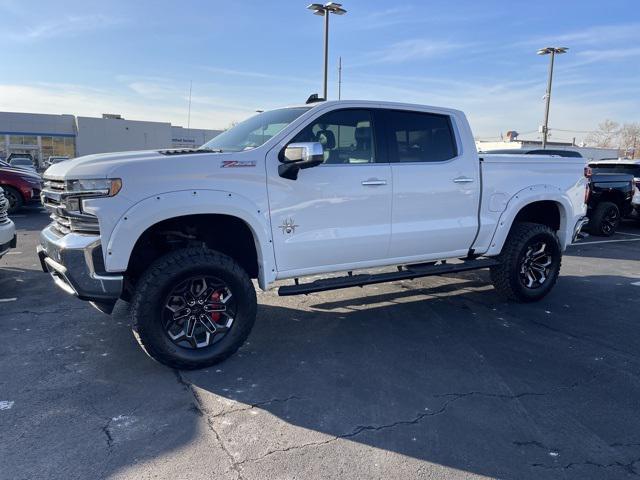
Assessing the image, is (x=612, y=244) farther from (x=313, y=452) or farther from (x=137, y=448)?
(x=137, y=448)

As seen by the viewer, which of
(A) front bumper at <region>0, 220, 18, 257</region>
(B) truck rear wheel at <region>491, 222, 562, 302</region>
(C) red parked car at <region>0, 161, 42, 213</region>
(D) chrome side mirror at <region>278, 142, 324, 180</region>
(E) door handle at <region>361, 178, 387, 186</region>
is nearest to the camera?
(D) chrome side mirror at <region>278, 142, 324, 180</region>

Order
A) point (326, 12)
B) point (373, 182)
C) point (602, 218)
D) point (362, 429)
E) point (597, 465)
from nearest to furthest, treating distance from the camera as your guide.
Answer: point (597, 465) → point (362, 429) → point (373, 182) → point (602, 218) → point (326, 12)

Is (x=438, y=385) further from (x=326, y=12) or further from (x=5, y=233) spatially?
(x=326, y=12)

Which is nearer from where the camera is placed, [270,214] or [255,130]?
[270,214]

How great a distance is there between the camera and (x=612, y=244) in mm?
10555

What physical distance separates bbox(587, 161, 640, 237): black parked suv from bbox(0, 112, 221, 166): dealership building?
36139mm

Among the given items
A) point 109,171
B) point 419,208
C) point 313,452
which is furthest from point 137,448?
point 419,208

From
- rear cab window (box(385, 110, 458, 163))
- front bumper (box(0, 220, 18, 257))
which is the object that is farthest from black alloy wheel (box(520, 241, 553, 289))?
front bumper (box(0, 220, 18, 257))

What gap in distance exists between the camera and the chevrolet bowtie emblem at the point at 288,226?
4.14 metres

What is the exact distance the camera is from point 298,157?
3.89m

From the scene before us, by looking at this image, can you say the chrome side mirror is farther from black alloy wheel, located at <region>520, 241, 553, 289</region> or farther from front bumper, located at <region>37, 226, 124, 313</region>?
black alloy wheel, located at <region>520, 241, 553, 289</region>

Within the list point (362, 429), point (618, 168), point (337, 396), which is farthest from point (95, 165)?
point (618, 168)

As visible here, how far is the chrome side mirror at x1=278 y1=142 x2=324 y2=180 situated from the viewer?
151 inches

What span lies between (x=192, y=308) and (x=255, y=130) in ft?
5.77
